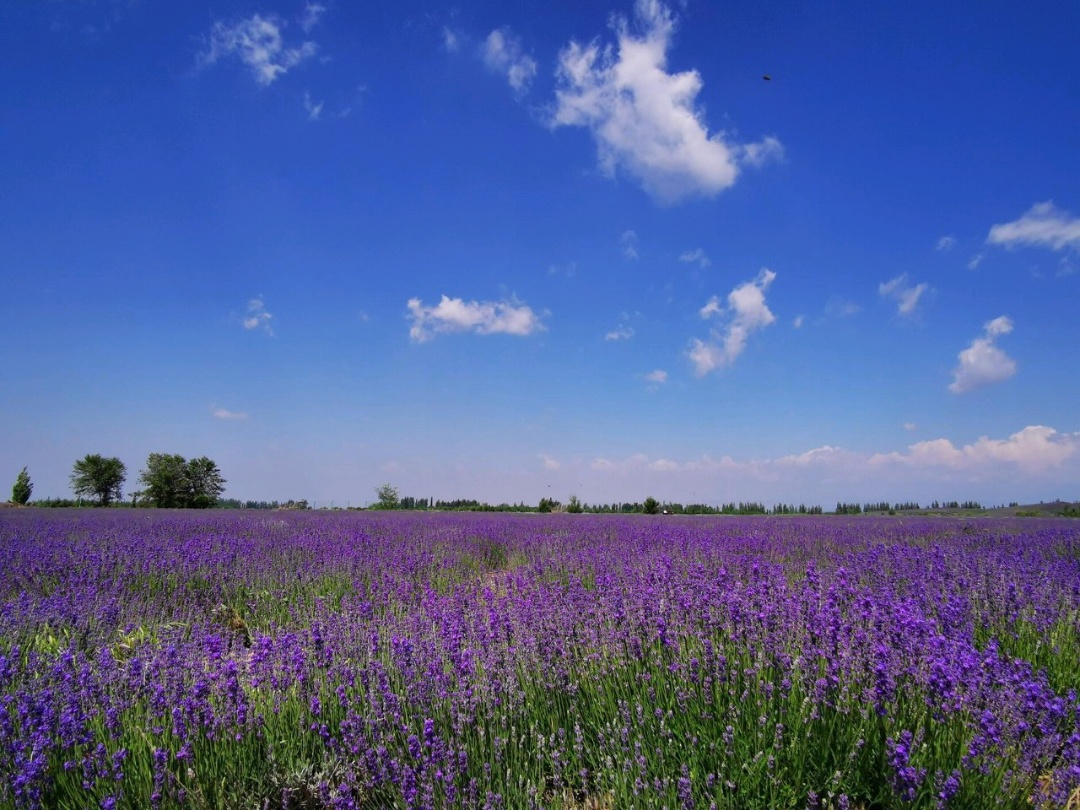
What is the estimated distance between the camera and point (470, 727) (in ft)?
7.24

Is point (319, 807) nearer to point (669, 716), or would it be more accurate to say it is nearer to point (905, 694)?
point (669, 716)

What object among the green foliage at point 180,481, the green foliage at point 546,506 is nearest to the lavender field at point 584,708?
the green foliage at point 546,506

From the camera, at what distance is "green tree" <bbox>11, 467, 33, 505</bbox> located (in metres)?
36.5

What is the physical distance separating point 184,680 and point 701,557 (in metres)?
5.09

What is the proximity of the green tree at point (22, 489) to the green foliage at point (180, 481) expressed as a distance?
6.84 meters

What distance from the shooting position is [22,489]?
121 feet

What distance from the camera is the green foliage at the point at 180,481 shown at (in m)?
41.4

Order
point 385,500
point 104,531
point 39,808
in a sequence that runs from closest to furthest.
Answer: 1. point 39,808
2. point 104,531
3. point 385,500

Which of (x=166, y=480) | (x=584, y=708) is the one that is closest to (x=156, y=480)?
(x=166, y=480)

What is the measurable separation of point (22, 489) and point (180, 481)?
8.87 metres

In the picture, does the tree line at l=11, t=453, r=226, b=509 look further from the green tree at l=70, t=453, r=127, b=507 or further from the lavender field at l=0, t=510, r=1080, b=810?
the lavender field at l=0, t=510, r=1080, b=810

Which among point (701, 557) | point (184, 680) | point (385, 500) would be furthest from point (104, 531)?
point (385, 500)

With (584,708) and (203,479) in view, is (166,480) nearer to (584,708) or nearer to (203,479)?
(203,479)

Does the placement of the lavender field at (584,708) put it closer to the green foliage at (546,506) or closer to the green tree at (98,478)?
the green foliage at (546,506)
